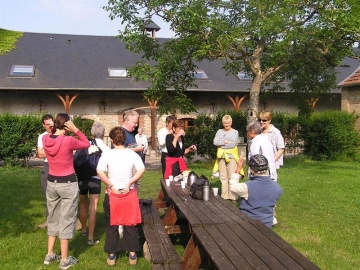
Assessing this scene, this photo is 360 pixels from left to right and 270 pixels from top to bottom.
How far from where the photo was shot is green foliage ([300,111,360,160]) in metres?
17.8

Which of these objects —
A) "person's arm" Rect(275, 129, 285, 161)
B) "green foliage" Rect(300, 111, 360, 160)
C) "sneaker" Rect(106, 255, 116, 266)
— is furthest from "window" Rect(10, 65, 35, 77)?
"sneaker" Rect(106, 255, 116, 266)

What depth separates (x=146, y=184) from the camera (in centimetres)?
1162

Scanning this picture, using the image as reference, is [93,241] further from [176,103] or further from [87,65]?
[87,65]

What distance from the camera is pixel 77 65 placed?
971 inches

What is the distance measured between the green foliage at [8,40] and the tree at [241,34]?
542 inches

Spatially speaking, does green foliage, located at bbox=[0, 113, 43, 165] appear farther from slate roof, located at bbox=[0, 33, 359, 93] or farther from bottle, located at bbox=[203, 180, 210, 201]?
bottle, located at bbox=[203, 180, 210, 201]

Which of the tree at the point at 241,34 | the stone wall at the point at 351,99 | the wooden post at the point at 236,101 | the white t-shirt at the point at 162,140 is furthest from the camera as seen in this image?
the wooden post at the point at 236,101

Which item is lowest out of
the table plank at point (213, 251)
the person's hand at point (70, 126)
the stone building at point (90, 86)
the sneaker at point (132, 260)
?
the sneaker at point (132, 260)

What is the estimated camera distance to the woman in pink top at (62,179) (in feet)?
16.4

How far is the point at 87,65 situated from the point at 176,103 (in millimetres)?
11200

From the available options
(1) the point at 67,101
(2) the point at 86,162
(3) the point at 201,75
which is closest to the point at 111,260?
(2) the point at 86,162

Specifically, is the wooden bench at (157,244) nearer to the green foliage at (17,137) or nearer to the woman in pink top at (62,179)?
the woman in pink top at (62,179)

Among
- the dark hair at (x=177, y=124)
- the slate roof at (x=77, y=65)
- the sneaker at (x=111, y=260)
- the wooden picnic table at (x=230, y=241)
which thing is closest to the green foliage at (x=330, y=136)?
the slate roof at (x=77, y=65)

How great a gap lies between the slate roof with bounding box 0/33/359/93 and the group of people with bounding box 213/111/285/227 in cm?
1396
